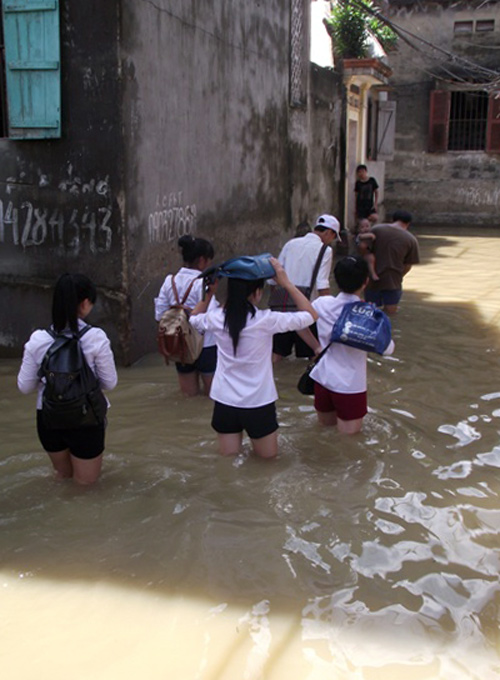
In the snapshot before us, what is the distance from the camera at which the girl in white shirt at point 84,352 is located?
3963 millimetres

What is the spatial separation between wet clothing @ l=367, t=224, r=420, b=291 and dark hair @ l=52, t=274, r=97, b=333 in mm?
5281

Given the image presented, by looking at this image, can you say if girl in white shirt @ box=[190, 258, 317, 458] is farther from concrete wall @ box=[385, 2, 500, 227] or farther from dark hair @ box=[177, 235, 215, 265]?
concrete wall @ box=[385, 2, 500, 227]

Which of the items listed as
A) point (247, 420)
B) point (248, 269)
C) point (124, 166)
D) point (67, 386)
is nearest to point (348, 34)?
point (124, 166)

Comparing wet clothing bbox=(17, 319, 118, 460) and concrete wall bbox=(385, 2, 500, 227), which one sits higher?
concrete wall bbox=(385, 2, 500, 227)

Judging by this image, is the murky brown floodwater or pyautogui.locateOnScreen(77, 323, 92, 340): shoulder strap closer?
the murky brown floodwater

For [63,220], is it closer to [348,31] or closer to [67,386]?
[67,386]

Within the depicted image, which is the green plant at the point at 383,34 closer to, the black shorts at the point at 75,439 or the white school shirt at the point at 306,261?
the white school shirt at the point at 306,261

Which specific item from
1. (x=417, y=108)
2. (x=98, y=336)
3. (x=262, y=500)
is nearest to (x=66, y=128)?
(x=98, y=336)

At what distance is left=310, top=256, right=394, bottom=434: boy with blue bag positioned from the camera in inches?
190

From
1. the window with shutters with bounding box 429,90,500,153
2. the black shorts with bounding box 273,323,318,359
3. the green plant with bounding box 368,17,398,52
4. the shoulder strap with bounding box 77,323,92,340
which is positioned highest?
the green plant with bounding box 368,17,398,52

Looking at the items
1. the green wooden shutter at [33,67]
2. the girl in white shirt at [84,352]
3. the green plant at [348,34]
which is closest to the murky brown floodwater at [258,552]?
the girl in white shirt at [84,352]

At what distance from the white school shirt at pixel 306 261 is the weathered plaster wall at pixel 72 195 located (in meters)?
1.58

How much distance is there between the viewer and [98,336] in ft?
13.3

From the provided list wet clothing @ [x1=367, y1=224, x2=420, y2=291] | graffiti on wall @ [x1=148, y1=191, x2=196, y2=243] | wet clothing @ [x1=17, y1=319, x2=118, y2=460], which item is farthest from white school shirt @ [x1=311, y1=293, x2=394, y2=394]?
wet clothing @ [x1=367, y1=224, x2=420, y2=291]
